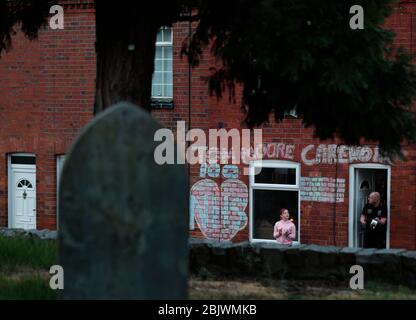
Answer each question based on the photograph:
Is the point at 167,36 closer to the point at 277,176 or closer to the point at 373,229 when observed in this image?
the point at 277,176

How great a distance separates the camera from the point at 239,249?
12.3m

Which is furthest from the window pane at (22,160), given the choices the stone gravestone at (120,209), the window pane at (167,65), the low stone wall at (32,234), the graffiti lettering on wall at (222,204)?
the stone gravestone at (120,209)

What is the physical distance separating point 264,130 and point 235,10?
9820 mm

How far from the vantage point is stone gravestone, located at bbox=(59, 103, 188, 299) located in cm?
528

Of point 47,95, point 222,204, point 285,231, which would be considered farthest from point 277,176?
point 47,95

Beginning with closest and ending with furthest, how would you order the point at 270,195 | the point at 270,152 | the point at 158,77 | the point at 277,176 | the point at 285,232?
the point at 285,232 → the point at 270,152 → the point at 277,176 → the point at 270,195 → the point at 158,77

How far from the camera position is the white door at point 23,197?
880 inches

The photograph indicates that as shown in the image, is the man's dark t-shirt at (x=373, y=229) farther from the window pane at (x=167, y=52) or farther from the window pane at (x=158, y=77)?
the window pane at (x=167, y=52)

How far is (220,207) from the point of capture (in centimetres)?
2033

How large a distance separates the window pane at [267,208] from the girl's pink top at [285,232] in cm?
177

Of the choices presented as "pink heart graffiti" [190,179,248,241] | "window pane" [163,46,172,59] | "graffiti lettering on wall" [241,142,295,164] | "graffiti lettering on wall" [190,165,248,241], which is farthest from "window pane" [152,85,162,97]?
"graffiti lettering on wall" [241,142,295,164]

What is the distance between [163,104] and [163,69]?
0.83 m

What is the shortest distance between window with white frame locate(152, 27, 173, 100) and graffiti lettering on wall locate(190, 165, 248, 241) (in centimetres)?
194
